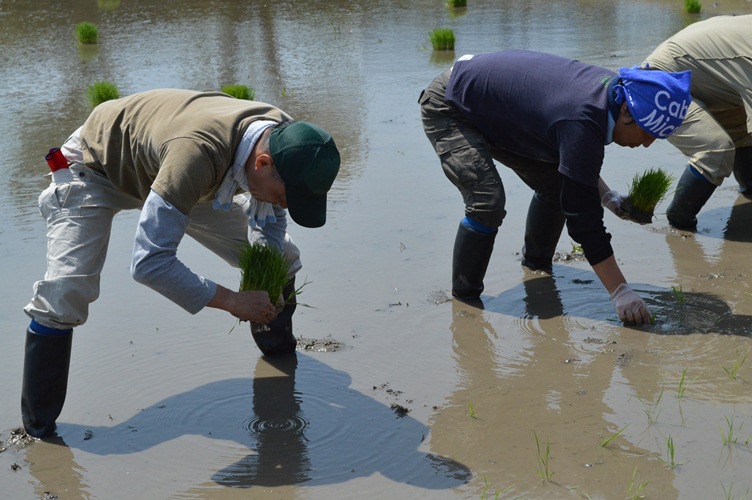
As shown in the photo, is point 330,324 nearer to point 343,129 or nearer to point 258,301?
point 258,301

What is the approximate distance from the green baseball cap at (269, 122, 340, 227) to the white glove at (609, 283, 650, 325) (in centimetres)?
175

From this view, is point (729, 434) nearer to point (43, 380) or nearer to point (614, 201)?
point (614, 201)

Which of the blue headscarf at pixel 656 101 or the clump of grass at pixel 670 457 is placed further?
the blue headscarf at pixel 656 101

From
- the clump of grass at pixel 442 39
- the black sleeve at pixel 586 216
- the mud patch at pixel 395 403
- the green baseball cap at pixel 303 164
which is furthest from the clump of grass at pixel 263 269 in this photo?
the clump of grass at pixel 442 39

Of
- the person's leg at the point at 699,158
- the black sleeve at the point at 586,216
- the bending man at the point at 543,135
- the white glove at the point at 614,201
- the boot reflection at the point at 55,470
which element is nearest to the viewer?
the boot reflection at the point at 55,470

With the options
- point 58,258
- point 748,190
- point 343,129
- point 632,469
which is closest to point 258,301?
point 58,258

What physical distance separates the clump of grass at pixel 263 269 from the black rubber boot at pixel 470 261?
4.11 feet

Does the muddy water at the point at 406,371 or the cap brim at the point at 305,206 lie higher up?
the cap brim at the point at 305,206

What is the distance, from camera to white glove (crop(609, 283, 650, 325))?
14.4 feet

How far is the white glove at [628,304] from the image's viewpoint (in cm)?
440

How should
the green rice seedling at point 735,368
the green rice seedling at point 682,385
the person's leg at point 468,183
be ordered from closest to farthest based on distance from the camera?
1. the green rice seedling at point 682,385
2. the green rice seedling at point 735,368
3. the person's leg at point 468,183

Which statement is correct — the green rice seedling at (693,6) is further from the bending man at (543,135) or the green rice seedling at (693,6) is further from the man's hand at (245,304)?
the man's hand at (245,304)

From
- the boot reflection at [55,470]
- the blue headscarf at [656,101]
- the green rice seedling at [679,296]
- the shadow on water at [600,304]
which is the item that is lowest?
the shadow on water at [600,304]

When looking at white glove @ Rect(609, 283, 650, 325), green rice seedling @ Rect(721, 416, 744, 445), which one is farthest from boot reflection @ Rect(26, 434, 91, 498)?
white glove @ Rect(609, 283, 650, 325)
